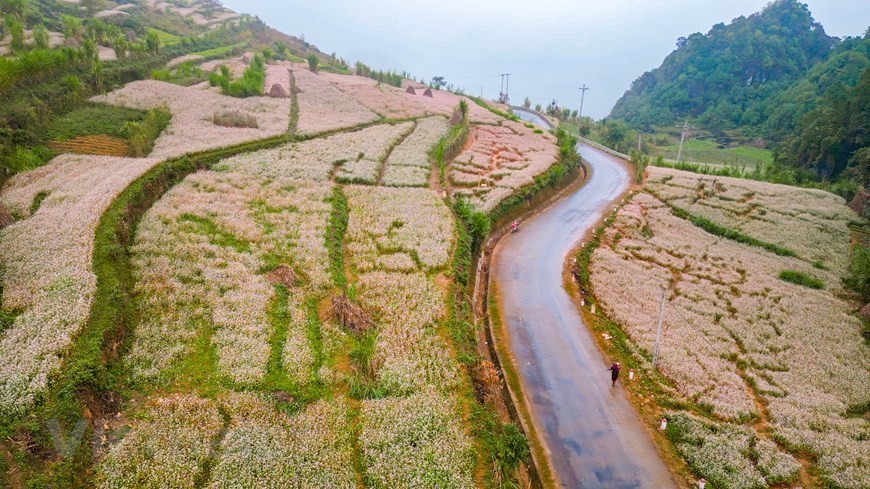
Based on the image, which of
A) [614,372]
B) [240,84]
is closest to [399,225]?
[614,372]

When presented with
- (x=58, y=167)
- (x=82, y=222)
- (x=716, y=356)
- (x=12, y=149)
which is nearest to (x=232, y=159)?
(x=58, y=167)

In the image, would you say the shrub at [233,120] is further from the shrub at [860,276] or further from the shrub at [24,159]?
the shrub at [860,276]

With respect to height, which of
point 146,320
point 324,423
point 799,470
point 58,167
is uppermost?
point 58,167

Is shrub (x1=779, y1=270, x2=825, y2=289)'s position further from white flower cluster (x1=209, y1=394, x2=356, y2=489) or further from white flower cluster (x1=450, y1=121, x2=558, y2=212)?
white flower cluster (x1=209, y1=394, x2=356, y2=489)

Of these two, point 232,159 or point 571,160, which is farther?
point 571,160

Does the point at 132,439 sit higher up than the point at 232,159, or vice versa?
the point at 232,159

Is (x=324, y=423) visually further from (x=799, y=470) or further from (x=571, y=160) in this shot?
(x=571, y=160)

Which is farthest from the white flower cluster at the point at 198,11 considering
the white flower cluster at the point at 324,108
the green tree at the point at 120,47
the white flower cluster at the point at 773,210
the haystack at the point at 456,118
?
the white flower cluster at the point at 773,210

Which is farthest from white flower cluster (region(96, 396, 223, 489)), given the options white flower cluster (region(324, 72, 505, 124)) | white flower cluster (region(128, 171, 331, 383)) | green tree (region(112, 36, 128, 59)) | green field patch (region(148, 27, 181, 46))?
green field patch (region(148, 27, 181, 46))
